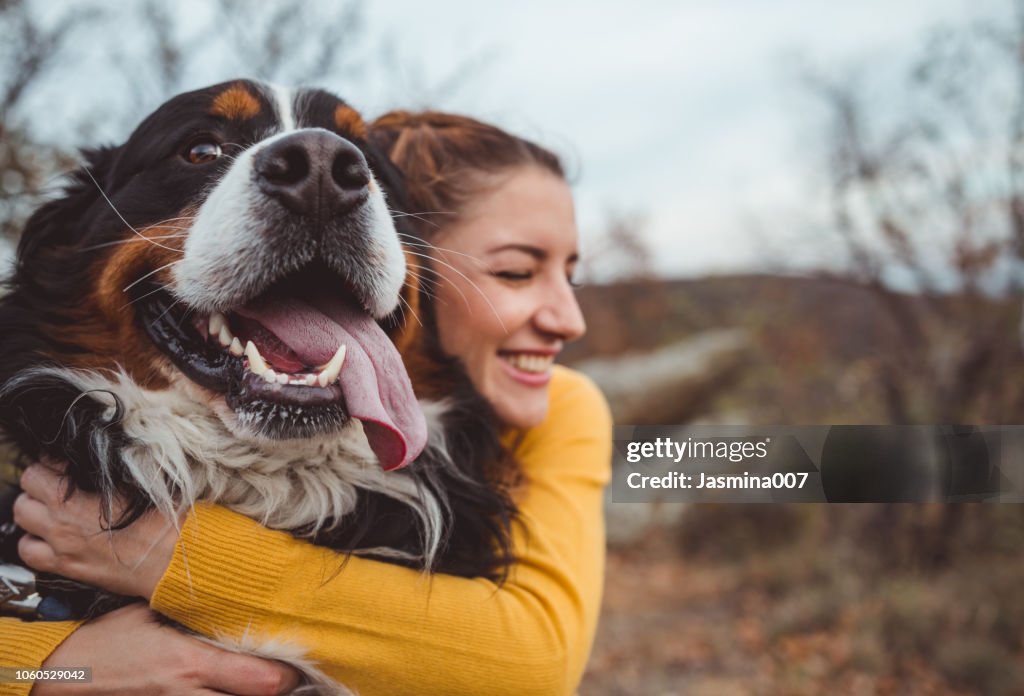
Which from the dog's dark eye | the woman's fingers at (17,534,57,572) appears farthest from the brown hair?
the woman's fingers at (17,534,57,572)

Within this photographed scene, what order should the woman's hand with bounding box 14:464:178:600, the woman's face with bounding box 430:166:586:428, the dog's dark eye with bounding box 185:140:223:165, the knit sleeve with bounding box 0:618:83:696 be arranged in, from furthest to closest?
the woman's face with bounding box 430:166:586:428, the dog's dark eye with bounding box 185:140:223:165, the woman's hand with bounding box 14:464:178:600, the knit sleeve with bounding box 0:618:83:696

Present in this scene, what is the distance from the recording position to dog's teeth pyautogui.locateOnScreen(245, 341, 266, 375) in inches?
68.2

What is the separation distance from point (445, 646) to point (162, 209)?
1.24m

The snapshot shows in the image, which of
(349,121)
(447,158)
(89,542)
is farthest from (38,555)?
(447,158)

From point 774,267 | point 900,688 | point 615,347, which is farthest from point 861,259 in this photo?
point 615,347

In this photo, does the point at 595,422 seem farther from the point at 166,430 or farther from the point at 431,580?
the point at 166,430

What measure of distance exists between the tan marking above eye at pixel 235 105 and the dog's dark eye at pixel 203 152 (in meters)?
0.08

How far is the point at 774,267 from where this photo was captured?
24.7ft

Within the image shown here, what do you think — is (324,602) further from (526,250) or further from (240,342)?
(526,250)

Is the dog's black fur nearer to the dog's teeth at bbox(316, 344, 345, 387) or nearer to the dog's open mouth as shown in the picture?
the dog's open mouth

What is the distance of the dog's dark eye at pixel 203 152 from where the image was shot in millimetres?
1987

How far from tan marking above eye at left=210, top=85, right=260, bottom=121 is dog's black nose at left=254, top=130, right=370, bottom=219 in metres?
0.35

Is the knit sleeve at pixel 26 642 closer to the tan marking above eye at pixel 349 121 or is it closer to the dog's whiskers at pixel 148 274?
the dog's whiskers at pixel 148 274

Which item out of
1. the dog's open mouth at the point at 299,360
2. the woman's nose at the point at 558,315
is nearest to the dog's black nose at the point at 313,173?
the dog's open mouth at the point at 299,360
